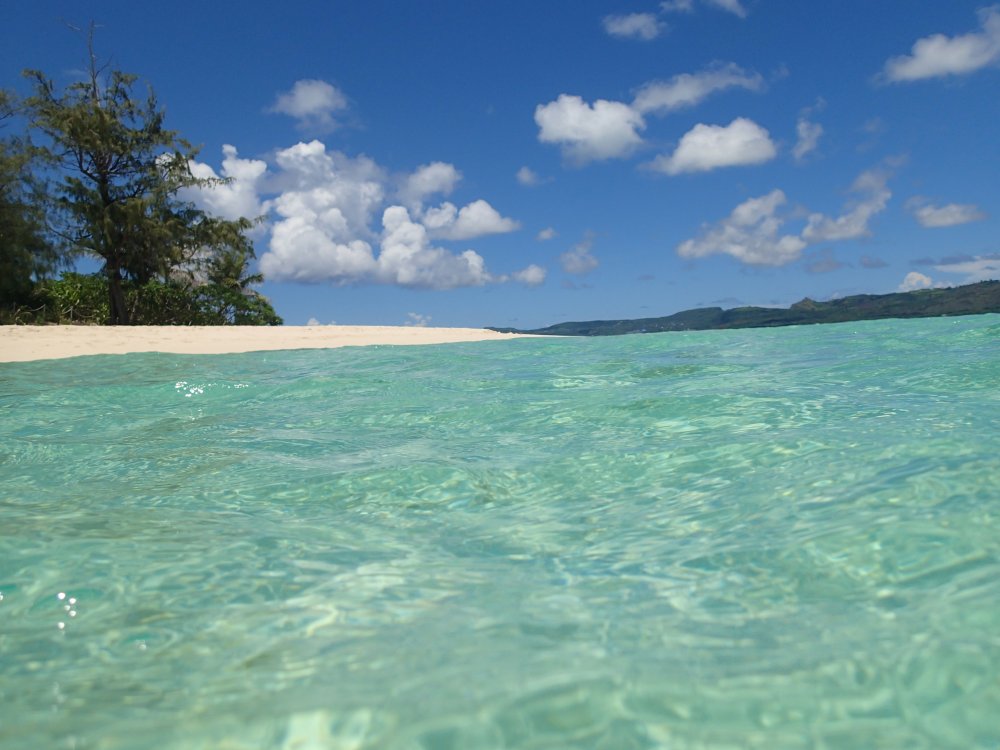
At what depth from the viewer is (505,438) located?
15.8 feet

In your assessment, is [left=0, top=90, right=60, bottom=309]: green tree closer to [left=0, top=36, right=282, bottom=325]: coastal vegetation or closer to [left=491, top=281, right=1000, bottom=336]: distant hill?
[left=0, top=36, right=282, bottom=325]: coastal vegetation

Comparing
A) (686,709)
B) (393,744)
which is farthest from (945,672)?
(393,744)

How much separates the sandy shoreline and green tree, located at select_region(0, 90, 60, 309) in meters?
5.27

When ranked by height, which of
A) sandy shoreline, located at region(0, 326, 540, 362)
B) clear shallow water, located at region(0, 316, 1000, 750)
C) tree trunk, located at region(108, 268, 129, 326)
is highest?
tree trunk, located at region(108, 268, 129, 326)

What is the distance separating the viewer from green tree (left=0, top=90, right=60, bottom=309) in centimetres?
2109

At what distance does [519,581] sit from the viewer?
2361 millimetres

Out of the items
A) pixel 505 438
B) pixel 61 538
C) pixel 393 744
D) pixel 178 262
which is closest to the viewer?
pixel 393 744

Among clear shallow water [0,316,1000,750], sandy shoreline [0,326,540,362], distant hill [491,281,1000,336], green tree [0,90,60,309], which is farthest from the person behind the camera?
distant hill [491,281,1000,336]

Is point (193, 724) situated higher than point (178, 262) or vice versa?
point (178, 262)

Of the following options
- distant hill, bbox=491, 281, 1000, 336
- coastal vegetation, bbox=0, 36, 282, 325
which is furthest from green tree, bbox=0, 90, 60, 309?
distant hill, bbox=491, 281, 1000, 336

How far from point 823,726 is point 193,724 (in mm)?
1314

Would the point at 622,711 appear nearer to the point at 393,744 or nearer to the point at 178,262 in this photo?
the point at 393,744

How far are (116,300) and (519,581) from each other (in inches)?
991

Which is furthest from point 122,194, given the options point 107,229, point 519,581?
point 519,581
